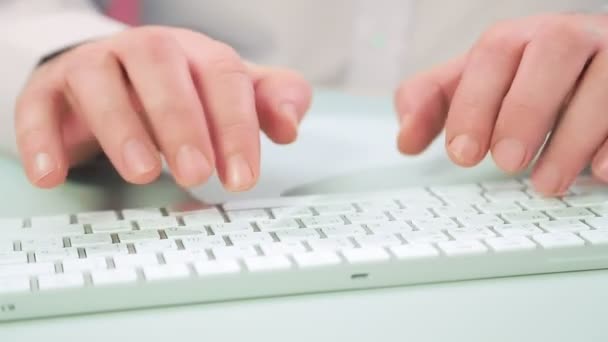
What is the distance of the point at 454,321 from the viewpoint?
0.31 metres

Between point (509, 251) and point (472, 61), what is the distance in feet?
0.54

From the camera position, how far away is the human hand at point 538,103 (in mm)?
438

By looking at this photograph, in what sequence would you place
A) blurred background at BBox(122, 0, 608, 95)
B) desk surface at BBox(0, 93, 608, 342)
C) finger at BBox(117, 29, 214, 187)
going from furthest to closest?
blurred background at BBox(122, 0, 608, 95), finger at BBox(117, 29, 214, 187), desk surface at BBox(0, 93, 608, 342)

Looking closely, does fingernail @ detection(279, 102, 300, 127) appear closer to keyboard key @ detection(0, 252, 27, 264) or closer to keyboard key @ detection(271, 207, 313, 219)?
keyboard key @ detection(271, 207, 313, 219)

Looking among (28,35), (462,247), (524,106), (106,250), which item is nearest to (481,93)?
(524,106)

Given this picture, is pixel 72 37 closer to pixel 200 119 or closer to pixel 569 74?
pixel 200 119

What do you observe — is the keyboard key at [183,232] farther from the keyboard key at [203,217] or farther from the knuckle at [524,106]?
the knuckle at [524,106]

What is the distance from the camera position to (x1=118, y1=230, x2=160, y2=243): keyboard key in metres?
0.36

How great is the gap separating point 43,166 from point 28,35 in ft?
0.79

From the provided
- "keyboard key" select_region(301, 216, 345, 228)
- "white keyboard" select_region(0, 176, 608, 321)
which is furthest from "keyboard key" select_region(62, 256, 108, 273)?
"keyboard key" select_region(301, 216, 345, 228)

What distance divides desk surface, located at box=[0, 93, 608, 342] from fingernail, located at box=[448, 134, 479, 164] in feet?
0.31

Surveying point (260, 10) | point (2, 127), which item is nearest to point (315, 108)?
point (260, 10)

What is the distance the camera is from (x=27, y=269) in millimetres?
323

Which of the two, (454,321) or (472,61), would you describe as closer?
(454,321)
